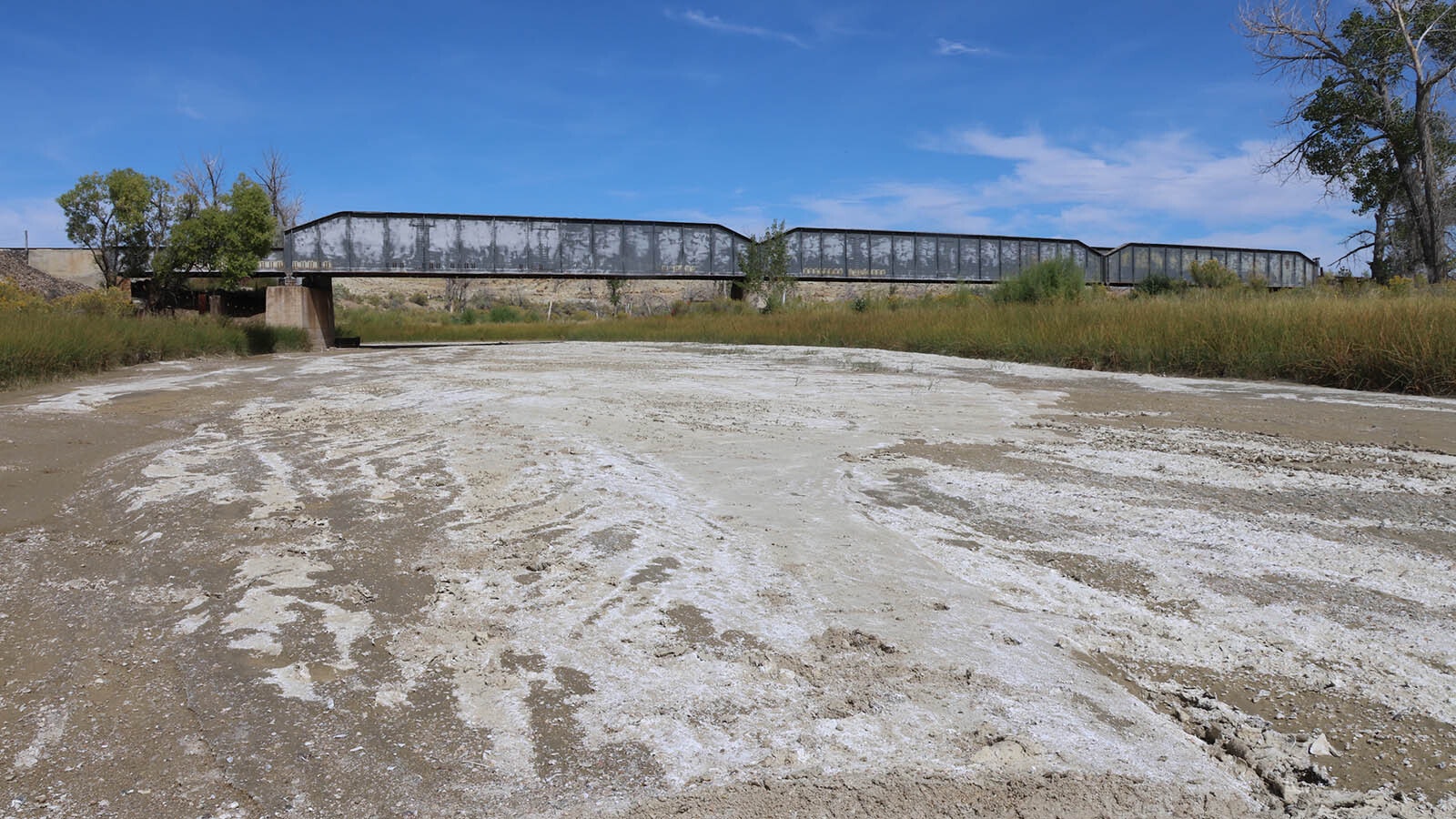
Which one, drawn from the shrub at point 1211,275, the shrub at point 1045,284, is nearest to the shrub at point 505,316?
the shrub at point 1211,275

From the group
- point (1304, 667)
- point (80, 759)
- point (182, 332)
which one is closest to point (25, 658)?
point (80, 759)

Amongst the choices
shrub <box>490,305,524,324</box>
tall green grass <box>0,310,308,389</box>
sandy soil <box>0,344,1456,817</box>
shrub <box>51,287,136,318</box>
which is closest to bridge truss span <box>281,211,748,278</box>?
tall green grass <box>0,310,308,389</box>

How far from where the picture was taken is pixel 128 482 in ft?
16.2

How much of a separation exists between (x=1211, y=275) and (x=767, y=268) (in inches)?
637

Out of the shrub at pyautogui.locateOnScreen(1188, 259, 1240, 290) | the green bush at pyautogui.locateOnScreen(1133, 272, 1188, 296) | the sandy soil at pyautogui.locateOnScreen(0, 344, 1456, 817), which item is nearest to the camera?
the sandy soil at pyautogui.locateOnScreen(0, 344, 1456, 817)

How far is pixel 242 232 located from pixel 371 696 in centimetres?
2558

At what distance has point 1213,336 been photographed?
12.1 metres

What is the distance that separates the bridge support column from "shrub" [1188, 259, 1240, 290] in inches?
1135

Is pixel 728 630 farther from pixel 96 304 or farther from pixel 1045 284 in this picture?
pixel 96 304

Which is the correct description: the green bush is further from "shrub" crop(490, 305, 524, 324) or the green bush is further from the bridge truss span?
"shrub" crop(490, 305, 524, 324)

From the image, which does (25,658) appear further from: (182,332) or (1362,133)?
(1362,133)

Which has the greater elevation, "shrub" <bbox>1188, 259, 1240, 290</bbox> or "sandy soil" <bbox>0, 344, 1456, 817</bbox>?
"shrub" <bbox>1188, 259, 1240, 290</bbox>

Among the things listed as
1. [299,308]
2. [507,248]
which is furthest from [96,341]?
[507,248]

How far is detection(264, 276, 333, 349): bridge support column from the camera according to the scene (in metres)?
27.5
